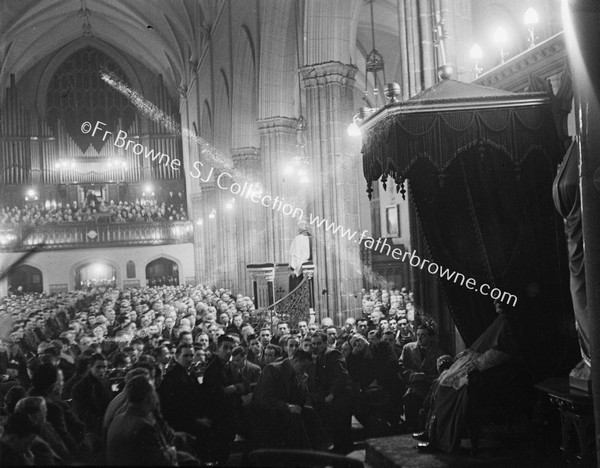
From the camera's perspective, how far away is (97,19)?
38.5 metres

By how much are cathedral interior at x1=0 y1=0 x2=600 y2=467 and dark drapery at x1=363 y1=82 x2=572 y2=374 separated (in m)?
0.02

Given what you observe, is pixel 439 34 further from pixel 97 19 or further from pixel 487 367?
pixel 97 19

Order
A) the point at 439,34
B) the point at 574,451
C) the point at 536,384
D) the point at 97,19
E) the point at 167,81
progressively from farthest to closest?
the point at 167,81
the point at 97,19
the point at 439,34
the point at 536,384
the point at 574,451

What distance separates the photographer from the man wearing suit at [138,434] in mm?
3410

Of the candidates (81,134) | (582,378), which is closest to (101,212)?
(81,134)

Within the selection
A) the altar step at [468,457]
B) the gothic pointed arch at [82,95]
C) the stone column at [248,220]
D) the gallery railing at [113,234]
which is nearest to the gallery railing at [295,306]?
the stone column at [248,220]

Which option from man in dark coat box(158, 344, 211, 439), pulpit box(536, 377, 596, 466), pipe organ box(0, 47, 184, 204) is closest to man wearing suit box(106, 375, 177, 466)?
man in dark coat box(158, 344, 211, 439)

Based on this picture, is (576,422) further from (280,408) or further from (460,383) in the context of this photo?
(280,408)

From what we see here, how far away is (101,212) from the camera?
37719mm

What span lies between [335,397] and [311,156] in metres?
7.40

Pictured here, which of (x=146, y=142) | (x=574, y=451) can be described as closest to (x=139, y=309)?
(x=574, y=451)

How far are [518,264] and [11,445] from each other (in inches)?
187

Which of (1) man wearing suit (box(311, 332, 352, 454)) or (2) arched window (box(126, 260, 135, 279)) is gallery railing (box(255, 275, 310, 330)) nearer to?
(1) man wearing suit (box(311, 332, 352, 454))

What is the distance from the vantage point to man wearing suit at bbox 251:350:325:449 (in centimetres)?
639
